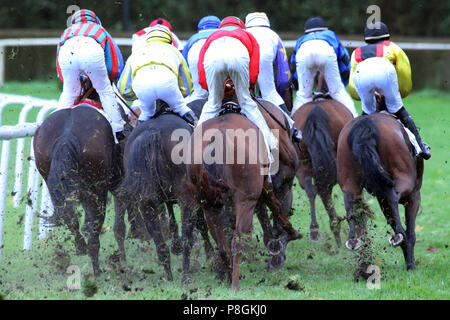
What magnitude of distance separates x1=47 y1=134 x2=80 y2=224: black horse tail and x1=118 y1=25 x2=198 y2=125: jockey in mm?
734

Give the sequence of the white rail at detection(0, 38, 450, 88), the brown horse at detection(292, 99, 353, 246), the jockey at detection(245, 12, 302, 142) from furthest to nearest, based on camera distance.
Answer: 1. the white rail at detection(0, 38, 450, 88)
2. the brown horse at detection(292, 99, 353, 246)
3. the jockey at detection(245, 12, 302, 142)

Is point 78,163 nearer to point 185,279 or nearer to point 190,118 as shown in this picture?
point 190,118

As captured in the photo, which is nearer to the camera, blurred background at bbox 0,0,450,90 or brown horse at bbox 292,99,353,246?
brown horse at bbox 292,99,353,246

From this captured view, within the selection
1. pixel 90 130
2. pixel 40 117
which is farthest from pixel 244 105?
pixel 40 117

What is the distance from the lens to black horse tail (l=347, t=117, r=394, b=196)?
657 cm

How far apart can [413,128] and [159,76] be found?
2374 millimetres

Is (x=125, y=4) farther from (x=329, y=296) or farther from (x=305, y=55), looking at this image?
(x=329, y=296)

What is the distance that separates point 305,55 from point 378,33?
3.64 feet

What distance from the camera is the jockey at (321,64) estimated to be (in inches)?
335

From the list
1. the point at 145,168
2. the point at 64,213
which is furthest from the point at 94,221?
the point at 145,168

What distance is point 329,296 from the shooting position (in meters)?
5.94

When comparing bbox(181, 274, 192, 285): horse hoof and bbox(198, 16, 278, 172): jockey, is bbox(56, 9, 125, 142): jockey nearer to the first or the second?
bbox(198, 16, 278, 172): jockey

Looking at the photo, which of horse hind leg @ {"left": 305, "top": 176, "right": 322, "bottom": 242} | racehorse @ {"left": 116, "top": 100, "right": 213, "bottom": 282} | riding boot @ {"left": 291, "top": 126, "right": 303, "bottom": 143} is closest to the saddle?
racehorse @ {"left": 116, "top": 100, "right": 213, "bottom": 282}

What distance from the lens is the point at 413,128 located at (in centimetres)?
707
